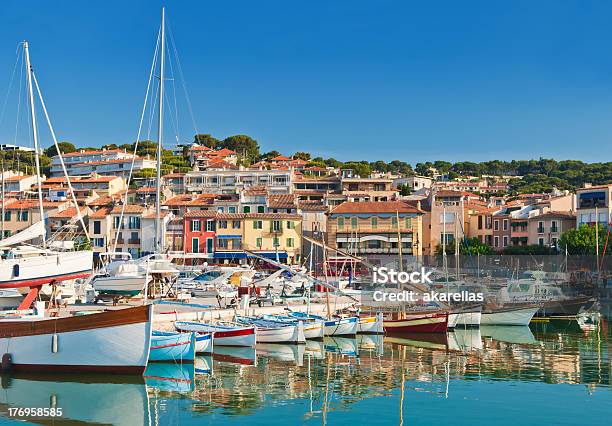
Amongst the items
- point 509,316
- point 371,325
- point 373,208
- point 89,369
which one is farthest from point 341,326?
point 373,208

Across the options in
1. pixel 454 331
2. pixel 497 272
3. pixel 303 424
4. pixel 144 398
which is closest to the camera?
pixel 303 424

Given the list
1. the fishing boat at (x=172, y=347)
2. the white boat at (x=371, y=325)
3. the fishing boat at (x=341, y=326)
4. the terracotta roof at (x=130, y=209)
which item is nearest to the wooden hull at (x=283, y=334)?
the fishing boat at (x=341, y=326)

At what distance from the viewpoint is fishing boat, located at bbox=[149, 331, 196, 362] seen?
28.9m

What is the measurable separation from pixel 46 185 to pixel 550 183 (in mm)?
101552

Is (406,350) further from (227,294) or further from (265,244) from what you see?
(265,244)

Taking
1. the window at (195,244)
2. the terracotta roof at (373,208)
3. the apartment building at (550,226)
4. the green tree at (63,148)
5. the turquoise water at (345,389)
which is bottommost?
the turquoise water at (345,389)

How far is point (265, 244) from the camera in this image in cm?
8062

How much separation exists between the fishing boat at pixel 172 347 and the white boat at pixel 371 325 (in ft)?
41.6

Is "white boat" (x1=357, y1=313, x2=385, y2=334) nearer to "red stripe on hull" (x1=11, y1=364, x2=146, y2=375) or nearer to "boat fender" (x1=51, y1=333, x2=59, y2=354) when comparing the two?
"red stripe on hull" (x1=11, y1=364, x2=146, y2=375)

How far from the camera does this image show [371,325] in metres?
40.1

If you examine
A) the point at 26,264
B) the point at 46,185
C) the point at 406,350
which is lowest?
the point at 406,350

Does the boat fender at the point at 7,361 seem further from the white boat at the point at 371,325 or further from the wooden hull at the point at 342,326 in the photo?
the white boat at the point at 371,325

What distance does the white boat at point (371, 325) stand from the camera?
131ft

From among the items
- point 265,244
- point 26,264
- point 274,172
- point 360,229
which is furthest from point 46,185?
point 26,264
